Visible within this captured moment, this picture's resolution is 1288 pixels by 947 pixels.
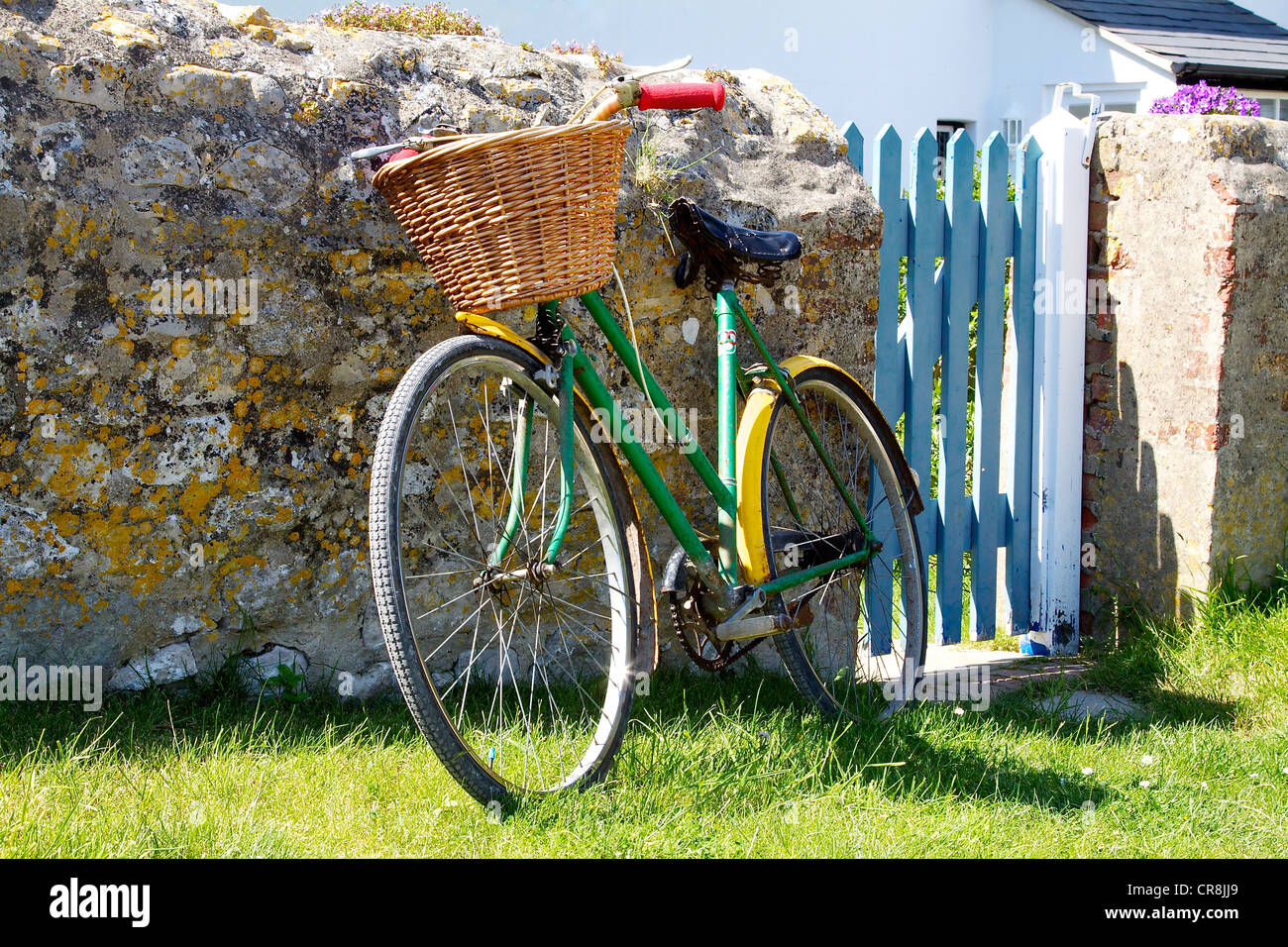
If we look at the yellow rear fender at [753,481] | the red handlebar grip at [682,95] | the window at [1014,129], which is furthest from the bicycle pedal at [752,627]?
the window at [1014,129]

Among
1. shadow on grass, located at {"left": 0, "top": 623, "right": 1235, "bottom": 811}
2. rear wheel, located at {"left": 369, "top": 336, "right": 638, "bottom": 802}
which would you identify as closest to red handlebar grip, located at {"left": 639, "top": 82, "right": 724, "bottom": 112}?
rear wheel, located at {"left": 369, "top": 336, "right": 638, "bottom": 802}

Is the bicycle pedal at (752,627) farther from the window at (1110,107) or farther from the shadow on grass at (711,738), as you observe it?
the window at (1110,107)

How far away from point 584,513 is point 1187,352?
89.3 inches

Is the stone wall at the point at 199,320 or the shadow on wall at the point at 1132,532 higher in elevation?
the stone wall at the point at 199,320

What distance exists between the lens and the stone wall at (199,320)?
2402mm

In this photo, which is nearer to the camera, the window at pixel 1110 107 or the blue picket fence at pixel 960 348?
the blue picket fence at pixel 960 348

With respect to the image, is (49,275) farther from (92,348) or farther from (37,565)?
(37,565)

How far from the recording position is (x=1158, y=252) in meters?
3.89

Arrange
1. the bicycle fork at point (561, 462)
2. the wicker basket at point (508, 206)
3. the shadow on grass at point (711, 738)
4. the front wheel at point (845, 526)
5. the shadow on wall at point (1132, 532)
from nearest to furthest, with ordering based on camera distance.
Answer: the wicker basket at point (508, 206) → the bicycle fork at point (561, 462) → the shadow on grass at point (711, 738) → the front wheel at point (845, 526) → the shadow on wall at point (1132, 532)

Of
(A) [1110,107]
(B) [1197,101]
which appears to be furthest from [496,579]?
(A) [1110,107]

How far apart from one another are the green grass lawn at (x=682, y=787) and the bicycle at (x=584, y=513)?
137 mm
